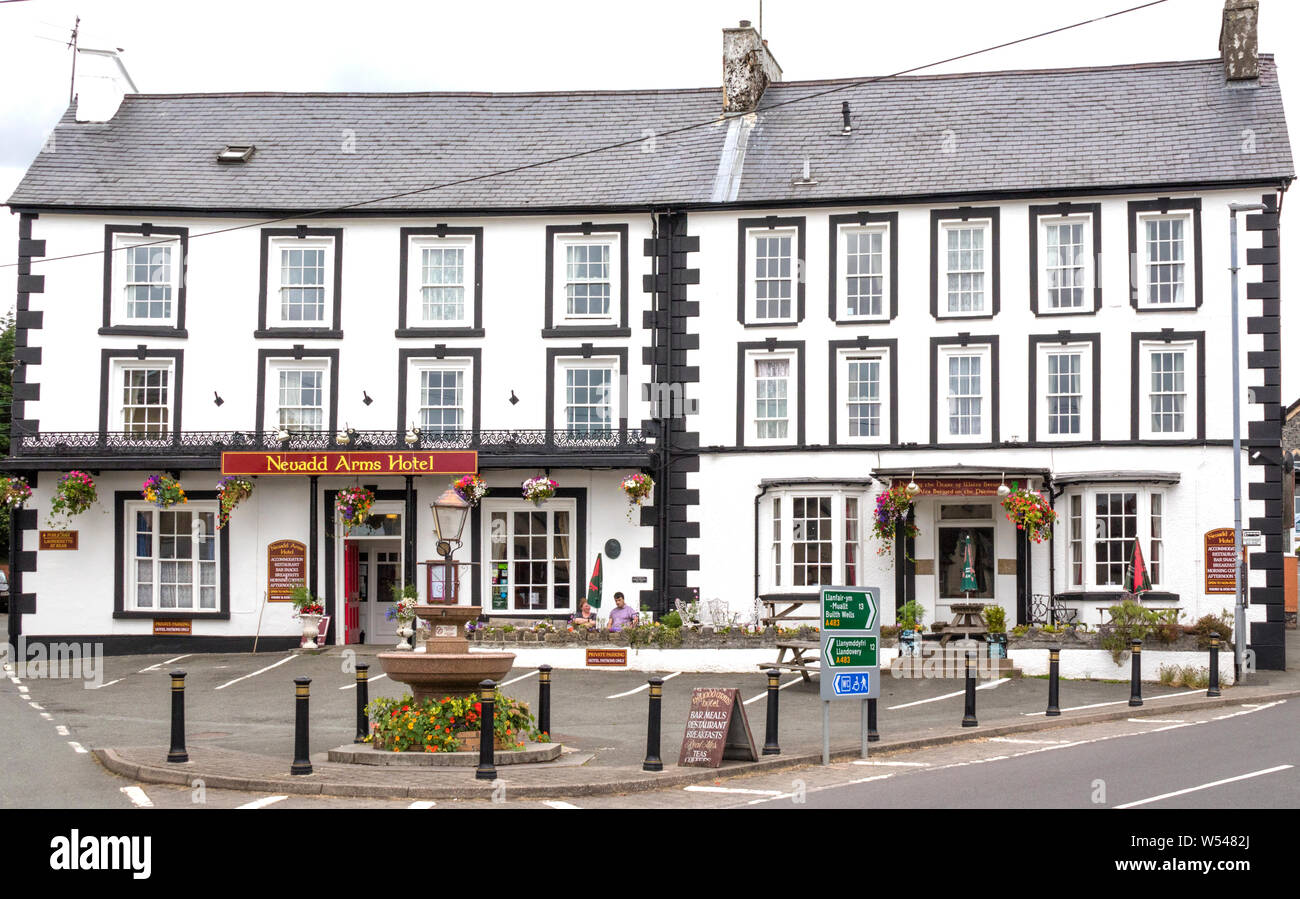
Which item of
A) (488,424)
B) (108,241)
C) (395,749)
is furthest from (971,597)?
(108,241)

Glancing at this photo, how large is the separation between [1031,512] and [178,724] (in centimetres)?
1610

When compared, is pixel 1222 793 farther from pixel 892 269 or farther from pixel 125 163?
pixel 125 163

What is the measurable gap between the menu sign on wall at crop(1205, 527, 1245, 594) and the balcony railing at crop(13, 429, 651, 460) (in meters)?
10.4

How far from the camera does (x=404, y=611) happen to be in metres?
26.5

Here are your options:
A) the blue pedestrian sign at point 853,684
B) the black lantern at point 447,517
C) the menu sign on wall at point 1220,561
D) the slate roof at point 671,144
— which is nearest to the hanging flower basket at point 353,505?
the slate roof at point 671,144

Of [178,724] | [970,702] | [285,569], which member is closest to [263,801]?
[178,724]

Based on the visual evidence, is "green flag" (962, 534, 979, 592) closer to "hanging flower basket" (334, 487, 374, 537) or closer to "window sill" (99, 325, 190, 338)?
"hanging flower basket" (334, 487, 374, 537)

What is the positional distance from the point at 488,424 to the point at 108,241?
8.46 metres

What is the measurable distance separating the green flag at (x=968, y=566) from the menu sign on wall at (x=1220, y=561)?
4.13 meters

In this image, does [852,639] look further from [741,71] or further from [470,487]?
[741,71]

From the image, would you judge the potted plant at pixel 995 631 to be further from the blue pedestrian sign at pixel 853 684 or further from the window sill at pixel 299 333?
the window sill at pixel 299 333

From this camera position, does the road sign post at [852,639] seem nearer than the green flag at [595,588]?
Yes

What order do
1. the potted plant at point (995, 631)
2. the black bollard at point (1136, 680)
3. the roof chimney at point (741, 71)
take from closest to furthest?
the black bollard at point (1136, 680)
the potted plant at point (995, 631)
the roof chimney at point (741, 71)

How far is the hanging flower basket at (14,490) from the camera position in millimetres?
28312
